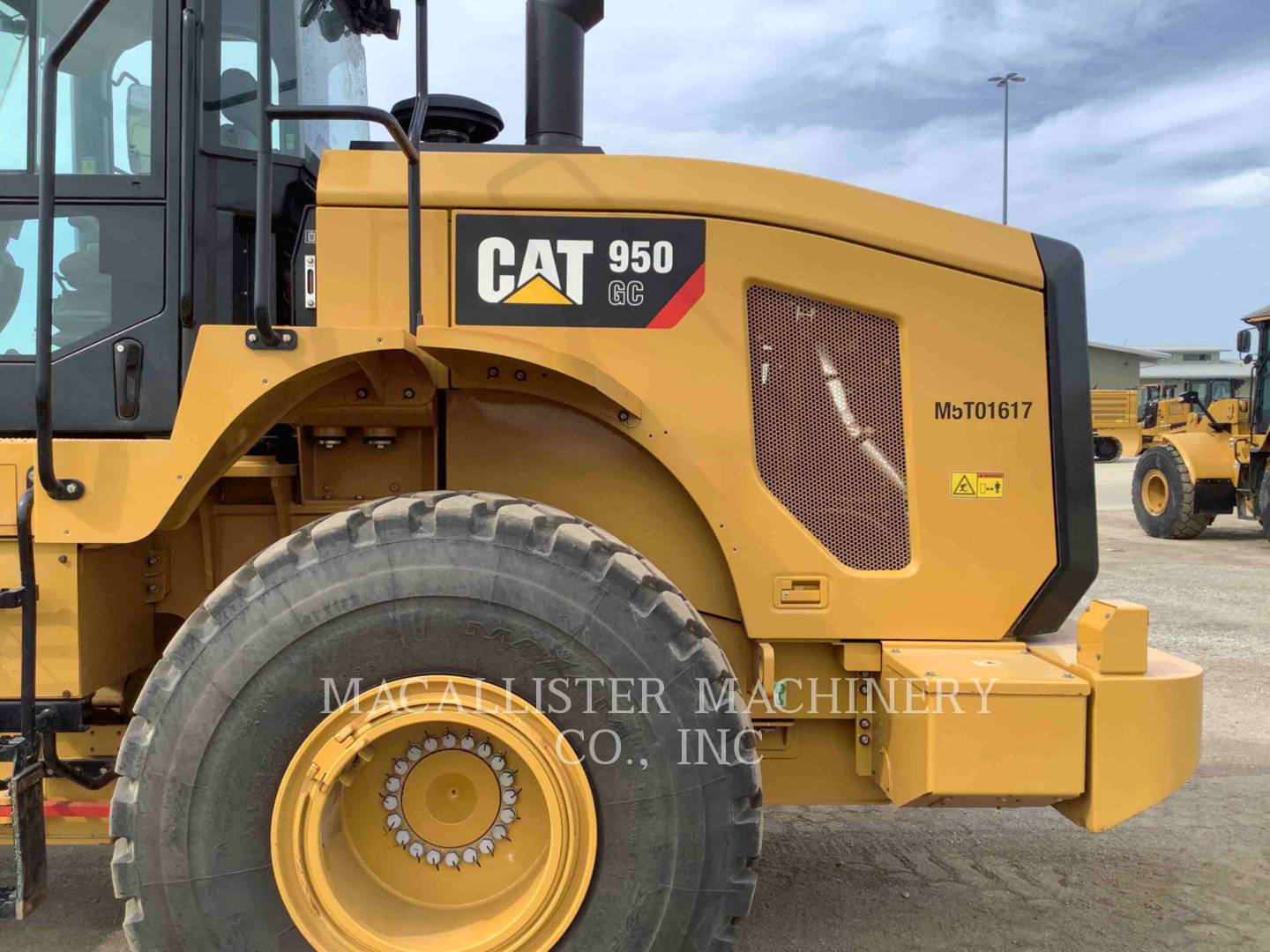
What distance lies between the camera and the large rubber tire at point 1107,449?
2788 cm

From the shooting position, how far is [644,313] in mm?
2441

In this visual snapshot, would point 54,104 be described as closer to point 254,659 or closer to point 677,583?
point 254,659

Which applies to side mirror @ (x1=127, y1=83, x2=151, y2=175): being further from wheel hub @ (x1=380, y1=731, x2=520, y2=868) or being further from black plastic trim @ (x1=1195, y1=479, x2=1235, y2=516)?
black plastic trim @ (x1=1195, y1=479, x2=1235, y2=516)

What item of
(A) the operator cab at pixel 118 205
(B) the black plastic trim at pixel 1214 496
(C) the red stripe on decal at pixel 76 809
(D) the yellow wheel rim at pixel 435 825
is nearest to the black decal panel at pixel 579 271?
(A) the operator cab at pixel 118 205

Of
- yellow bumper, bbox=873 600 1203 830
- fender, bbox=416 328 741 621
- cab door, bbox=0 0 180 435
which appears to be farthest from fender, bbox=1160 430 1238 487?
cab door, bbox=0 0 180 435

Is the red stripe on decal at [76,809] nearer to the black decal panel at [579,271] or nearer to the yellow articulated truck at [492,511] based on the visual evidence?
the yellow articulated truck at [492,511]

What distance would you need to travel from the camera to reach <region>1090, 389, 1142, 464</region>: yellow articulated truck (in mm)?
26984

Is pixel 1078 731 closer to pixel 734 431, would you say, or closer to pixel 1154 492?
pixel 734 431

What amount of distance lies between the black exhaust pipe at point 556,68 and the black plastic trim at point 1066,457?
145 centimetres

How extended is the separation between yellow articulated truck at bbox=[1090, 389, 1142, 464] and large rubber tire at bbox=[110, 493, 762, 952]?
28.2m

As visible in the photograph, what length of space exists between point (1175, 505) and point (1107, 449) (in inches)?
707

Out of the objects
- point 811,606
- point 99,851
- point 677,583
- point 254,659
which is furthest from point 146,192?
point 99,851

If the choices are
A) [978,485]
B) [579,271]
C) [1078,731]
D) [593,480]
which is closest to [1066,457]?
[978,485]

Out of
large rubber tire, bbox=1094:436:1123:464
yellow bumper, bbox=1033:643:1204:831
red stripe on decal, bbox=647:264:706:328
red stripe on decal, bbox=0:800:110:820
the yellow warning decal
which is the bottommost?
red stripe on decal, bbox=0:800:110:820
